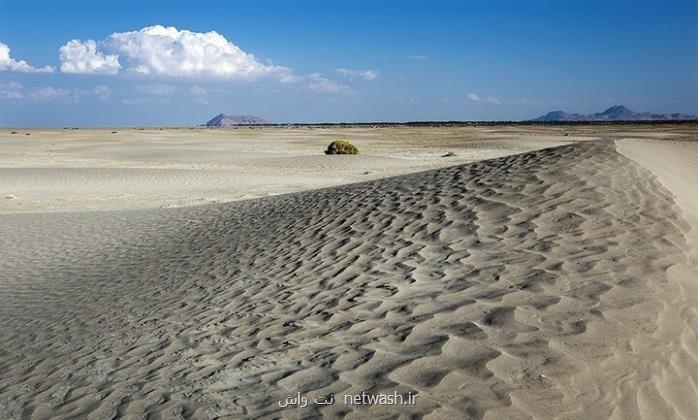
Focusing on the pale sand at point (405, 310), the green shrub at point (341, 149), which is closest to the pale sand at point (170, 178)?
the green shrub at point (341, 149)

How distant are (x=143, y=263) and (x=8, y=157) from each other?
2962cm

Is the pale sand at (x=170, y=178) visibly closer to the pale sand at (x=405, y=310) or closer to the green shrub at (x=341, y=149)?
the green shrub at (x=341, y=149)

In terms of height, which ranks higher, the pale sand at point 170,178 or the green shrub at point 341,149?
the green shrub at point 341,149

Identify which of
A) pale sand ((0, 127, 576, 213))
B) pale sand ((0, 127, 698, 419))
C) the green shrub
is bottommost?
pale sand ((0, 127, 576, 213))

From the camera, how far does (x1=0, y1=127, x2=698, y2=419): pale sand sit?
3.78m

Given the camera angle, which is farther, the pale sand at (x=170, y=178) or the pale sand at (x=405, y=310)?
the pale sand at (x=170, y=178)

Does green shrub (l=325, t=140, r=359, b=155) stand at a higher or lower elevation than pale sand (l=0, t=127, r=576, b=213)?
higher

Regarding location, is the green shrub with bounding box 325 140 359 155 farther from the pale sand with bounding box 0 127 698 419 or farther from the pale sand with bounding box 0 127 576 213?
the pale sand with bounding box 0 127 698 419

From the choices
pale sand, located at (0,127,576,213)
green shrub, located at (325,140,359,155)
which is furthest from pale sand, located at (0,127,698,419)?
green shrub, located at (325,140,359,155)

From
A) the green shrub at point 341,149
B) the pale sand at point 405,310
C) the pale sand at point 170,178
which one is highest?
the pale sand at point 405,310

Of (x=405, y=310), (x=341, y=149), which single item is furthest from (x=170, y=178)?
(x=405, y=310)

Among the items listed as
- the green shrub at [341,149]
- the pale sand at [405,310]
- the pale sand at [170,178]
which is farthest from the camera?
the green shrub at [341,149]

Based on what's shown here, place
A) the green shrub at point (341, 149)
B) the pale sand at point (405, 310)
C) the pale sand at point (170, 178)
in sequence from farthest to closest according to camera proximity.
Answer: the green shrub at point (341, 149) → the pale sand at point (170, 178) → the pale sand at point (405, 310)

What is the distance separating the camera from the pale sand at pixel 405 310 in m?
Answer: 3.78
